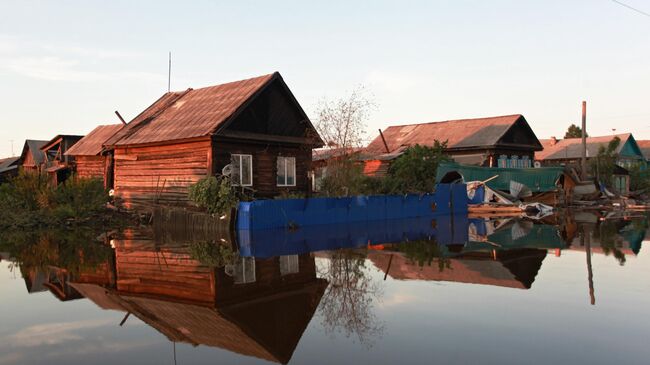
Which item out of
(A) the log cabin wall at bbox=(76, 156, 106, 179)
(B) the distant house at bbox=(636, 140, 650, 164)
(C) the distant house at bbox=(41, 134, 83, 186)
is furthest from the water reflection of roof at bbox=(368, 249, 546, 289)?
(B) the distant house at bbox=(636, 140, 650, 164)

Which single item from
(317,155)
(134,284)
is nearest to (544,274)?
(134,284)

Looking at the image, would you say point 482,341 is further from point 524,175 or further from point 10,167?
point 10,167

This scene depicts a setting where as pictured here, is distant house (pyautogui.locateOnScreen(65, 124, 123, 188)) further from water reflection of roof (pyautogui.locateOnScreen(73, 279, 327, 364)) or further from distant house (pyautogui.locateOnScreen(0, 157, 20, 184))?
water reflection of roof (pyautogui.locateOnScreen(73, 279, 327, 364))

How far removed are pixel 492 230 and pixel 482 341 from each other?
1432 cm

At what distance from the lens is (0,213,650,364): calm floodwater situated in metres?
6.17

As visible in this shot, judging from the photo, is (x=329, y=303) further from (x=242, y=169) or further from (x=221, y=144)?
(x=242, y=169)

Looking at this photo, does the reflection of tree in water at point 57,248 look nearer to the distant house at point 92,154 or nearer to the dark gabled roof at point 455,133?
the distant house at point 92,154

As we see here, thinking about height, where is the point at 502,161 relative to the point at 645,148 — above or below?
below

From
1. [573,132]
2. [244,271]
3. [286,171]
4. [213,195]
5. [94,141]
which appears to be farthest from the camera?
[573,132]

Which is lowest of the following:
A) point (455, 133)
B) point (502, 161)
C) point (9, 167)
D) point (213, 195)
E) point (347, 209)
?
point (347, 209)

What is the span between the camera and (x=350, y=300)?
8719 millimetres

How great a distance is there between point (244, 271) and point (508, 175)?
2527 cm

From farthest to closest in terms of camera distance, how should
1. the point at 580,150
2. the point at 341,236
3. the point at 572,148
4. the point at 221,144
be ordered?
the point at 572,148
the point at 580,150
the point at 221,144
the point at 341,236

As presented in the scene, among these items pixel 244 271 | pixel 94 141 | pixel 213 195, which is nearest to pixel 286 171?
pixel 213 195
